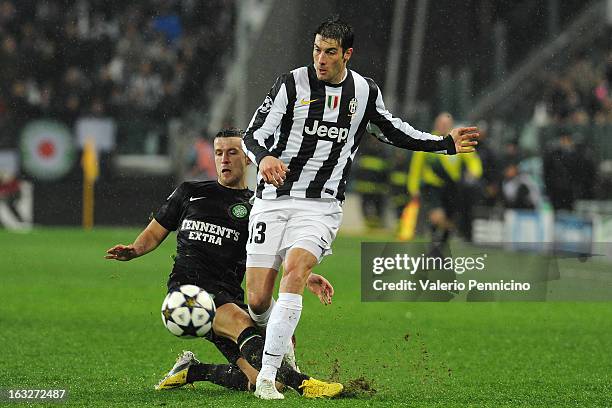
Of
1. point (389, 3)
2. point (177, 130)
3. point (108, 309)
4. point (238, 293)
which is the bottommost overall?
point (108, 309)

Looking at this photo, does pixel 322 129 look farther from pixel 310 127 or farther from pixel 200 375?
pixel 200 375

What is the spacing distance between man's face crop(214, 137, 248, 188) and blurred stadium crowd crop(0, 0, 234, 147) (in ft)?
57.7

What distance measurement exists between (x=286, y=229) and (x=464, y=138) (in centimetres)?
117

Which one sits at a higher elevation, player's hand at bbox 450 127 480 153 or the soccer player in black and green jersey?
player's hand at bbox 450 127 480 153

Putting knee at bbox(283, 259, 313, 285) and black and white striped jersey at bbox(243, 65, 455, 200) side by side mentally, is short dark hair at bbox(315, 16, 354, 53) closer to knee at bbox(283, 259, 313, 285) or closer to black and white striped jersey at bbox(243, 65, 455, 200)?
black and white striped jersey at bbox(243, 65, 455, 200)

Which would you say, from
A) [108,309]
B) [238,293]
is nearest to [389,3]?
[108,309]

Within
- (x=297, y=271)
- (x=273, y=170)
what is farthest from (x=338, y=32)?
(x=297, y=271)

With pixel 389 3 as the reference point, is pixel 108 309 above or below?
below

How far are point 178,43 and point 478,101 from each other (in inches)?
337

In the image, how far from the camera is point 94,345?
8.57m

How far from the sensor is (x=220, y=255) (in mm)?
6625

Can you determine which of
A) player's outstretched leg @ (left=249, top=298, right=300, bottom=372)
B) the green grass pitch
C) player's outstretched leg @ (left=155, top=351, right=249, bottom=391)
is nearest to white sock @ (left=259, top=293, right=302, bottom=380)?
the green grass pitch

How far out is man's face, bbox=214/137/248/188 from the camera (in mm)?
6641

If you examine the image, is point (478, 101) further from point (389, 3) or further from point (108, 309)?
point (108, 309)
